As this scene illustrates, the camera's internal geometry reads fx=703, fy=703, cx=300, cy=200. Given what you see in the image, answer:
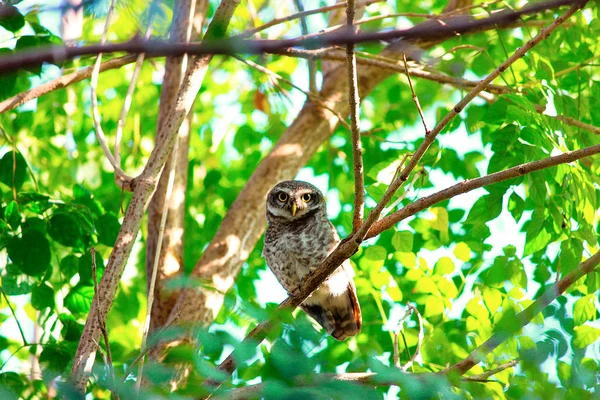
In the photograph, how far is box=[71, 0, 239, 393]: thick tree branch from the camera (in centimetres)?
241

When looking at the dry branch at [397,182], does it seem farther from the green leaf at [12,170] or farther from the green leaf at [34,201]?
the green leaf at [12,170]

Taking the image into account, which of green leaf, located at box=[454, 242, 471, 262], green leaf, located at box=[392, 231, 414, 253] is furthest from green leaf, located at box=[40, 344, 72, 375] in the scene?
green leaf, located at box=[454, 242, 471, 262]

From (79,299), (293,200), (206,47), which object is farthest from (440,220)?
(206,47)

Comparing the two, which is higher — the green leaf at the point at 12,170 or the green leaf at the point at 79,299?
the green leaf at the point at 12,170

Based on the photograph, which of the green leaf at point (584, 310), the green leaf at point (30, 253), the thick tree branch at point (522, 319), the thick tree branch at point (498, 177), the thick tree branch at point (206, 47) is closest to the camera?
the thick tree branch at point (206, 47)

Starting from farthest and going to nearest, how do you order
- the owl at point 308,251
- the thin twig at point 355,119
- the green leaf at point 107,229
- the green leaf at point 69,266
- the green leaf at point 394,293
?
the owl at point 308,251, the green leaf at point 394,293, the green leaf at point 107,229, the green leaf at point 69,266, the thin twig at point 355,119

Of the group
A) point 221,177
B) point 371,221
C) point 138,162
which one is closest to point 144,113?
point 138,162

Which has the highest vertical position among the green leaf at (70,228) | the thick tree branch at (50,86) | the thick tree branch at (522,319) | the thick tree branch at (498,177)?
the thick tree branch at (50,86)

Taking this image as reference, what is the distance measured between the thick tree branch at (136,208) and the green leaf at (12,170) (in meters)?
0.92

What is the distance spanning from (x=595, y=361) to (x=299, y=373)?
104 cm

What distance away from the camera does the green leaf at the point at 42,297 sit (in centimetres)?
325

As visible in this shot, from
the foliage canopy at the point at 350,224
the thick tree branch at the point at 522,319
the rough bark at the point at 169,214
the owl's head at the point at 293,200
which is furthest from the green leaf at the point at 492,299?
the rough bark at the point at 169,214

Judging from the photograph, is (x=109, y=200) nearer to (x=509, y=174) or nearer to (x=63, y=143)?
(x=63, y=143)

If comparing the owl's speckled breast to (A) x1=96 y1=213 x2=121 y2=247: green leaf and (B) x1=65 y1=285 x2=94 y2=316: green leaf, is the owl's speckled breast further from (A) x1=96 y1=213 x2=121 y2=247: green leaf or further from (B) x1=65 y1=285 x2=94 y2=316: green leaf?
(B) x1=65 y1=285 x2=94 y2=316: green leaf
